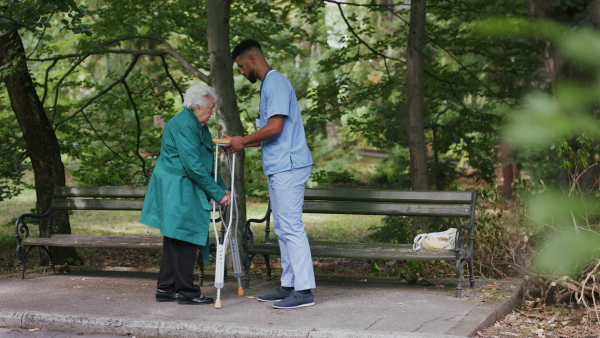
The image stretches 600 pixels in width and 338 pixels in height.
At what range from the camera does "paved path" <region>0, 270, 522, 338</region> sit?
4465 mm

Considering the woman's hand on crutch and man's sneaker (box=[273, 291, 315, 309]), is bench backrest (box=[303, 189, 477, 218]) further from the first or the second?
man's sneaker (box=[273, 291, 315, 309])

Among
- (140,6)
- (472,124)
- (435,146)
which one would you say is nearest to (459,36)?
(472,124)

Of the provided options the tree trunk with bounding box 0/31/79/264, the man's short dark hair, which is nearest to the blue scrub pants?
the man's short dark hair

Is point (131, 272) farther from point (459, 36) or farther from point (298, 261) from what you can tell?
point (459, 36)

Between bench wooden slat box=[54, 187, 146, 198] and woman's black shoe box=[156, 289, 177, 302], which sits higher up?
bench wooden slat box=[54, 187, 146, 198]

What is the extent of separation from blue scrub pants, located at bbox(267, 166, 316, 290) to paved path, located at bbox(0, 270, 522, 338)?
274 millimetres

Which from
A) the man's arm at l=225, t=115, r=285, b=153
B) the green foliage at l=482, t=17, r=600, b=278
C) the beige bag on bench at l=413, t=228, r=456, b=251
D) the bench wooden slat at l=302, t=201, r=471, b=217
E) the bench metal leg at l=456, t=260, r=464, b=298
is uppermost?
the man's arm at l=225, t=115, r=285, b=153

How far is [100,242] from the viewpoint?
6.47 metres

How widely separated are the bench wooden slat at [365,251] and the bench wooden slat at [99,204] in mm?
1625

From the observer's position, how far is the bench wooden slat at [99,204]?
6933mm

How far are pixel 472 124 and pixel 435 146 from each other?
1254mm

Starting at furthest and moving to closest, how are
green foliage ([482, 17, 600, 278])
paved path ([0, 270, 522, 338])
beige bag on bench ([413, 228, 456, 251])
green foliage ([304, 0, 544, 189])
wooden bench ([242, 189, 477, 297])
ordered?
green foliage ([304, 0, 544, 189]) < beige bag on bench ([413, 228, 456, 251]) < wooden bench ([242, 189, 477, 297]) < paved path ([0, 270, 522, 338]) < green foliage ([482, 17, 600, 278])

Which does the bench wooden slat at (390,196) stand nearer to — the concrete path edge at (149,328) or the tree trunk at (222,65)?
the tree trunk at (222,65)

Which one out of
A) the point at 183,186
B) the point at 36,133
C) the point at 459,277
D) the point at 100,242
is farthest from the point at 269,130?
the point at 36,133
